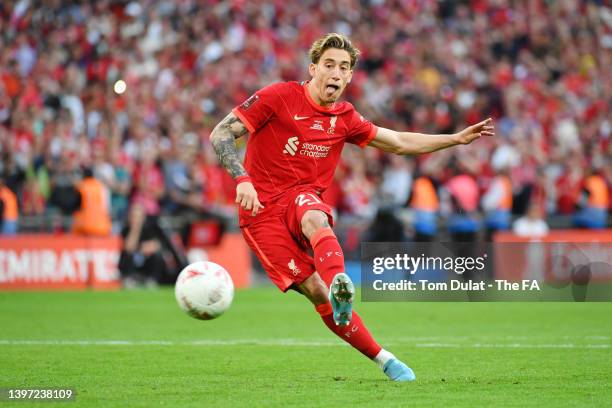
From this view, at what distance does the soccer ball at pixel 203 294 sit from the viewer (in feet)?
25.6

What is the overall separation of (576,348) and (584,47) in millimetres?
17424

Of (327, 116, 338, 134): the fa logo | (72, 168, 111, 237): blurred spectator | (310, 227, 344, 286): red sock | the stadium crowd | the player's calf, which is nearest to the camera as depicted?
the player's calf

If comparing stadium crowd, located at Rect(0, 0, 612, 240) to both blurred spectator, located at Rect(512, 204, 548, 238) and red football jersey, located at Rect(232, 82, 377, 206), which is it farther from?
red football jersey, located at Rect(232, 82, 377, 206)

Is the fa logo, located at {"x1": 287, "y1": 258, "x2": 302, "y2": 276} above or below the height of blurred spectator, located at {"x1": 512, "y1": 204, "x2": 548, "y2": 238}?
above

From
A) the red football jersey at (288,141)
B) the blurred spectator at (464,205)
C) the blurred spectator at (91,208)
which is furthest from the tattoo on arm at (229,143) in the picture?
the blurred spectator at (464,205)

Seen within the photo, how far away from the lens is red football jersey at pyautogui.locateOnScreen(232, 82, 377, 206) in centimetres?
782

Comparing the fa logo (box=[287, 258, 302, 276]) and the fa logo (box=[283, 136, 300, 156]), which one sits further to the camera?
the fa logo (box=[283, 136, 300, 156])

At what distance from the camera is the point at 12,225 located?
18.3 meters

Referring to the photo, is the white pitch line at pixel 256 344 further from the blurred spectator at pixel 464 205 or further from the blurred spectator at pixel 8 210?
the blurred spectator at pixel 464 205

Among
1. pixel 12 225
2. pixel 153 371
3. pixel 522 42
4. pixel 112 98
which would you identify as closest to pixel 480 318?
pixel 153 371

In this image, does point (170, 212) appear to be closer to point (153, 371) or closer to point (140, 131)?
point (140, 131)

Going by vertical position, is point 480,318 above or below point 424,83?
below

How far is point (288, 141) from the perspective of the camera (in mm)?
7855

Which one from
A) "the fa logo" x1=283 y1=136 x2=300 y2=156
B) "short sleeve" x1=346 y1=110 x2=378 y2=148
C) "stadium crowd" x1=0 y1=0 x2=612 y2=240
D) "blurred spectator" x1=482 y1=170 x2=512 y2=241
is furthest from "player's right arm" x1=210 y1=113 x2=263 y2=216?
"blurred spectator" x1=482 y1=170 x2=512 y2=241
